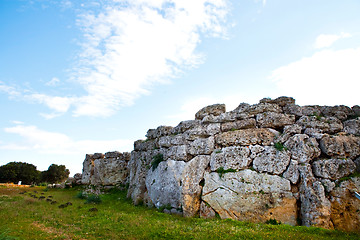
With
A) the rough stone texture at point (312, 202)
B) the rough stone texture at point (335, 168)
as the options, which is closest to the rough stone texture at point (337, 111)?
the rough stone texture at point (335, 168)

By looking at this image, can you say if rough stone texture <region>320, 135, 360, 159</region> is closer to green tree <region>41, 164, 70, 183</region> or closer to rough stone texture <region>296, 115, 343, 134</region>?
rough stone texture <region>296, 115, 343, 134</region>

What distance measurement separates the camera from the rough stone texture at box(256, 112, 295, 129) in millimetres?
12688

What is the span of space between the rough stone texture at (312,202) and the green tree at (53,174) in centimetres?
4825

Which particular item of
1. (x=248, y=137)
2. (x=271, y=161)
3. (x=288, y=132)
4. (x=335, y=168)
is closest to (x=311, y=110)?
(x=288, y=132)

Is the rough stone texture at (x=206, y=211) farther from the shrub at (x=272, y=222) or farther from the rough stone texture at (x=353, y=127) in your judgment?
the rough stone texture at (x=353, y=127)

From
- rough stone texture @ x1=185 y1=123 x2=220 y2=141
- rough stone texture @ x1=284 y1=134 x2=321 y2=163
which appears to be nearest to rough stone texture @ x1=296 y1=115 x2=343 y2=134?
rough stone texture @ x1=284 y1=134 x2=321 y2=163

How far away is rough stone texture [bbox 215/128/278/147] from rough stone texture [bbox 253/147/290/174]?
24.3 inches

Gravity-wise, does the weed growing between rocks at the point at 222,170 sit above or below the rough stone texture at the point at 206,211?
above

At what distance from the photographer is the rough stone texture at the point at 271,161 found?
11.3 m

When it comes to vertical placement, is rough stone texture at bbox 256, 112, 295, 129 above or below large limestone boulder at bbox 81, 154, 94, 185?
above

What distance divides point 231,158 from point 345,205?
18.2ft

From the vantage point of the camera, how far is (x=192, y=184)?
13352mm

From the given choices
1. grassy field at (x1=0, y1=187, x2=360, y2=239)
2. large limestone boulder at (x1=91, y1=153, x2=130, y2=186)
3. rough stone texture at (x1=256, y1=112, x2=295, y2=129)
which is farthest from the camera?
large limestone boulder at (x1=91, y1=153, x2=130, y2=186)

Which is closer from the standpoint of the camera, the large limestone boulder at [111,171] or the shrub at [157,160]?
the shrub at [157,160]
